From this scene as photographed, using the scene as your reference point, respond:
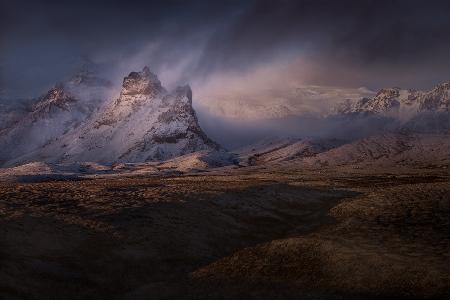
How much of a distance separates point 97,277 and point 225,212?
533 inches

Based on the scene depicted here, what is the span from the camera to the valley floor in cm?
1836

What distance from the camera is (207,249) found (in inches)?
973

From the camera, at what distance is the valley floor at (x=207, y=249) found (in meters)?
18.4

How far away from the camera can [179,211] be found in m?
30.2

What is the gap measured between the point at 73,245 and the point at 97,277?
11.6ft

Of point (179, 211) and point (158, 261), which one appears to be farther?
point (179, 211)

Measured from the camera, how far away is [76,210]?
92.6ft

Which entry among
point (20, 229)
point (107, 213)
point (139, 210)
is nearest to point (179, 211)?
point (139, 210)

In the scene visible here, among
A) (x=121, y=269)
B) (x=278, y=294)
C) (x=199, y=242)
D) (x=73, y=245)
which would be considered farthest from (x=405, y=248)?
(x=73, y=245)

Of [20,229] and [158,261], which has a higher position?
[20,229]

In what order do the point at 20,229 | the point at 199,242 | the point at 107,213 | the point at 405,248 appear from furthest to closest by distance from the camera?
the point at 107,213 → the point at 199,242 → the point at 20,229 → the point at 405,248

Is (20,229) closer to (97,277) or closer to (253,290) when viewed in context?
(97,277)

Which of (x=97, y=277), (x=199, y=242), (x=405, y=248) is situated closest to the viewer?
(x=97, y=277)

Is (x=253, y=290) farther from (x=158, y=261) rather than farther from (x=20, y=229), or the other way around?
(x=20, y=229)
